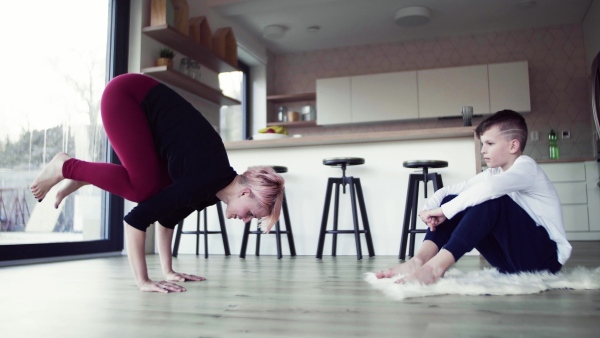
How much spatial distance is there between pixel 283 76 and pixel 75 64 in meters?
3.57

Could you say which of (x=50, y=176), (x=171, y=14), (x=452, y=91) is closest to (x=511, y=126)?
(x=50, y=176)

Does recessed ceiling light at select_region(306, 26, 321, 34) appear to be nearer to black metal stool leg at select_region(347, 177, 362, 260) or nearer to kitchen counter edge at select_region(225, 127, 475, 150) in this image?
kitchen counter edge at select_region(225, 127, 475, 150)

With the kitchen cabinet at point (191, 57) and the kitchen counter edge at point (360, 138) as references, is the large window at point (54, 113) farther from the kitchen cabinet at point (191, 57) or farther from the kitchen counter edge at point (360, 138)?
the kitchen counter edge at point (360, 138)

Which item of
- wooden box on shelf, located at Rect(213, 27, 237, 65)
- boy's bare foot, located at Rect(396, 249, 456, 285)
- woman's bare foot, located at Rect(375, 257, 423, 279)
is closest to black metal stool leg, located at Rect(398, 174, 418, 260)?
woman's bare foot, located at Rect(375, 257, 423, 279)

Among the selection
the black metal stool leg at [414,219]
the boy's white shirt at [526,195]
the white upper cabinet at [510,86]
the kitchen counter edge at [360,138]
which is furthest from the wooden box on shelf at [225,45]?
the boy's white shirt at [526,195]

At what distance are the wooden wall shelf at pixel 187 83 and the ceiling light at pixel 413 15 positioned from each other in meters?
1.99

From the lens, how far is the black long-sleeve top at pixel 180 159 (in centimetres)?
160

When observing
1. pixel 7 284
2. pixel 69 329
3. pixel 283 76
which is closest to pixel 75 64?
pixel 7 284

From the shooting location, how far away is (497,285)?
159 centimetres

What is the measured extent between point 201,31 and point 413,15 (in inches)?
87.4

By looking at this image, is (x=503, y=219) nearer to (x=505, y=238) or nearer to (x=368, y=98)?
(x=505, y=238)

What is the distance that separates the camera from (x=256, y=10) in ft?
16.6

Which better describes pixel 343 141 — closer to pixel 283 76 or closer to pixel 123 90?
pixel 123 90

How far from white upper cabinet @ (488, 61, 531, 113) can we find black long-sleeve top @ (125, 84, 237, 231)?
4.54m
